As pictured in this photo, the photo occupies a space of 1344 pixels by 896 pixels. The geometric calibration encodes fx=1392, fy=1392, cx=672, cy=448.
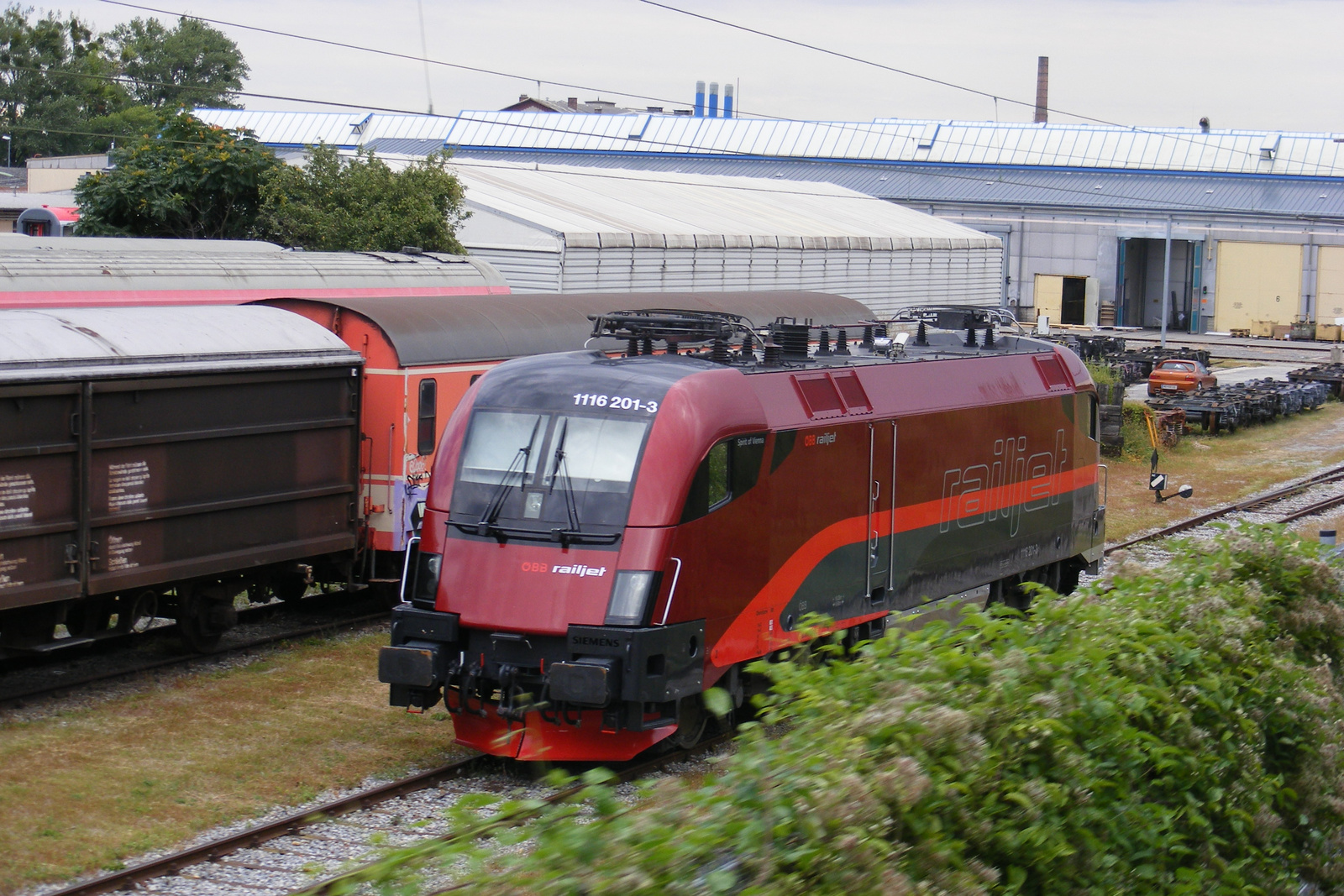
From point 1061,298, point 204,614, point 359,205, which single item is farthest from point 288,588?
point 1061,298

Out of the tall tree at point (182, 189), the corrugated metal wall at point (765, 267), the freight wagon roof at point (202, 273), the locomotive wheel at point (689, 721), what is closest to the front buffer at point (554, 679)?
the locomotive wheel at point (689, 721)

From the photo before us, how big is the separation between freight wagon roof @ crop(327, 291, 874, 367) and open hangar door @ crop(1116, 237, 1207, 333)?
54.4 m

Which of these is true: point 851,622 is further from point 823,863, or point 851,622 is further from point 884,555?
point 823,863

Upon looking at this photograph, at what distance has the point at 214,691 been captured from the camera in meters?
12.7

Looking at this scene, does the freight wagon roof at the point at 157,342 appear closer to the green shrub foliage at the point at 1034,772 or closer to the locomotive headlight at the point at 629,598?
the locomotive headlight at the point at 629,598

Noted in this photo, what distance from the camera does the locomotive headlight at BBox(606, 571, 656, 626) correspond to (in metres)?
9.78

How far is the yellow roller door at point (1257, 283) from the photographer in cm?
6675

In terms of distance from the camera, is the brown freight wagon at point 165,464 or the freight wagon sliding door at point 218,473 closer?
the brown freight wagon at point 165,464

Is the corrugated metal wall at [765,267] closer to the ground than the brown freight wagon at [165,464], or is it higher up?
higher up

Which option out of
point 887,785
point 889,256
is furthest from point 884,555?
point 889,256

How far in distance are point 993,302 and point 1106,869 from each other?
148 feet

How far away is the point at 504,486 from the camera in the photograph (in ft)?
34.3

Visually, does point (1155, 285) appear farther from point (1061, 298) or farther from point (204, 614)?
point (204, 614)

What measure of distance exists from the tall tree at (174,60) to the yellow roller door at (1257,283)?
69999 millimetres
